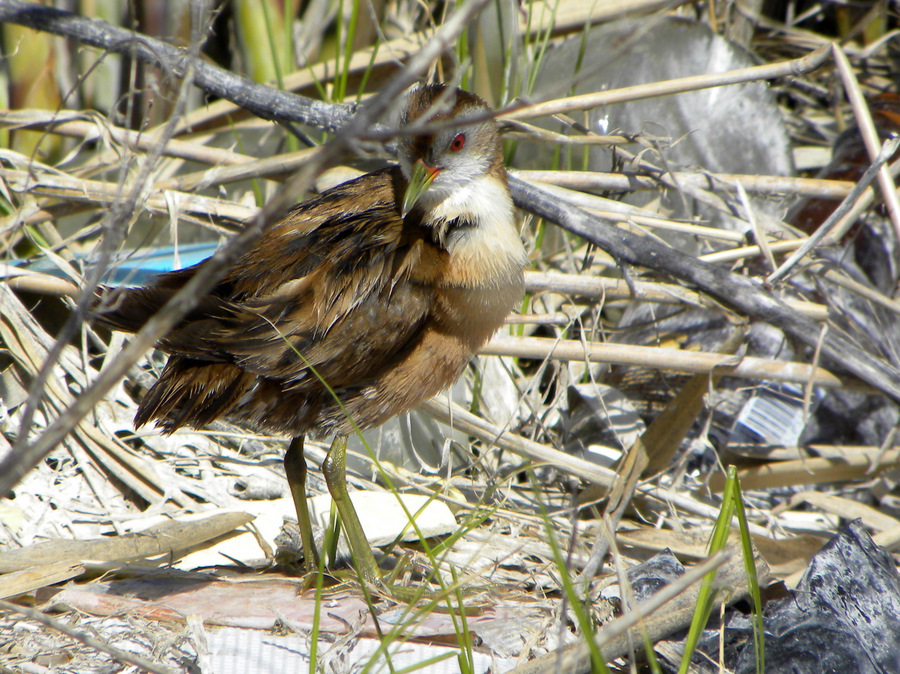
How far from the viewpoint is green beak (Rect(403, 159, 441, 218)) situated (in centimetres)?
232

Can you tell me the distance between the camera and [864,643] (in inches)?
80.7

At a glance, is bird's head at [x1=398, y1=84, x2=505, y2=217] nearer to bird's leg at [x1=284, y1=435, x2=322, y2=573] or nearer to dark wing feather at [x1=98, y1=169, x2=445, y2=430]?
dark wing feather at [x1=98, y1=169, x2=445, y2=430]

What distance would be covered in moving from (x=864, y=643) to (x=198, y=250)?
266 cm

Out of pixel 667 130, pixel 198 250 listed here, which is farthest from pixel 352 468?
pixel 667 130

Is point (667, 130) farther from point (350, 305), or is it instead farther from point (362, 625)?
point (362, 625)

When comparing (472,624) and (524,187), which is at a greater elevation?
(524,187)

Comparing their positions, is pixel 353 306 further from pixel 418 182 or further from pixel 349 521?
pixel 349 521

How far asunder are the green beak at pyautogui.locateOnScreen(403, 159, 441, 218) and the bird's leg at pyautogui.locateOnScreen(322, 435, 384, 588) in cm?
74

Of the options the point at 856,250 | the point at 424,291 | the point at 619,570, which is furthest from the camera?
the point at 856,250

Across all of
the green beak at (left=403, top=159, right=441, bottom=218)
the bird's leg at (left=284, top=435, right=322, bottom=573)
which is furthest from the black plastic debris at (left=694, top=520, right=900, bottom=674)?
the green beak at (left=403, top=159, right=441, bottom=218)

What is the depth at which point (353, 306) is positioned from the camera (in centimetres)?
229

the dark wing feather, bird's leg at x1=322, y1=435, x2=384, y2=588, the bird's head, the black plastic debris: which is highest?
the bird's head

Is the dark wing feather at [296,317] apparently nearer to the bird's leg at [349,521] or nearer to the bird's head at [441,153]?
the bird's head at [441,153]

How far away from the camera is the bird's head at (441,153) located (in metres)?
2.39
